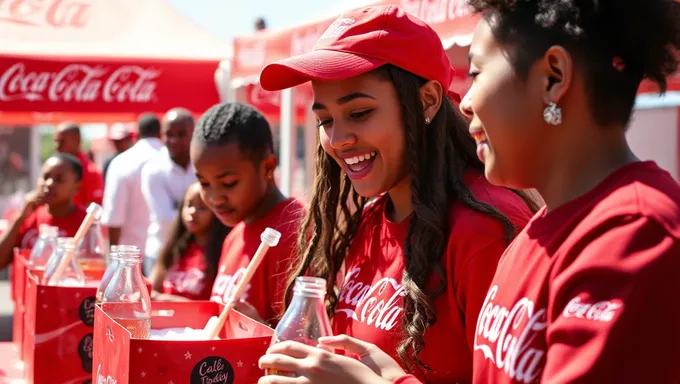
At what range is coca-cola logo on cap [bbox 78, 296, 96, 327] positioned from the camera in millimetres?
2518

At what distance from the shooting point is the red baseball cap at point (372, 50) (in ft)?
6.02

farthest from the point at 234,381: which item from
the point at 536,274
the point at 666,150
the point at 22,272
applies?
the point at 666,150

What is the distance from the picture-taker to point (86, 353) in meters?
2.52

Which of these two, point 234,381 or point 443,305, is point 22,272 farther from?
point 443,305

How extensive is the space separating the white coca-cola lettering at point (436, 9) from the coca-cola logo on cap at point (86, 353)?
6.63 feet

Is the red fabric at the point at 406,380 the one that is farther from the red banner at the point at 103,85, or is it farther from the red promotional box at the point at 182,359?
the red banner at the point at 103,85

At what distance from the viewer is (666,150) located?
11.8 m

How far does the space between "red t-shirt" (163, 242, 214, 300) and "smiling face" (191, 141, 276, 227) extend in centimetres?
49

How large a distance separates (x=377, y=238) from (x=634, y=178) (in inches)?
35.2

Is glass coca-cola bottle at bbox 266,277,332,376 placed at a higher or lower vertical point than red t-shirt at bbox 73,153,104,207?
higher

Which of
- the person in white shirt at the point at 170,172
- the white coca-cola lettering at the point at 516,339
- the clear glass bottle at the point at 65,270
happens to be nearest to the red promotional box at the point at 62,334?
the clear glass bottle at the point at 65,270

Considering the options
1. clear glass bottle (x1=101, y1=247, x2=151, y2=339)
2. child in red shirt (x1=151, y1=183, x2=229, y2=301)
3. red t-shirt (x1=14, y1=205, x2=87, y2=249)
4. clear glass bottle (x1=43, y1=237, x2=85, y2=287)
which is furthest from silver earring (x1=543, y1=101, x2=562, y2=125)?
red t-shirt (x1=14, y1=205, x2=87, y2=249)

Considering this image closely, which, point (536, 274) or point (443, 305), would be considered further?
point (443, 305)

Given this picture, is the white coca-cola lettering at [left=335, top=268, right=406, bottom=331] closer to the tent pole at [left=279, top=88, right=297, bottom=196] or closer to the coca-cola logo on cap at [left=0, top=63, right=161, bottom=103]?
the tent pole at [left=279, top=88, right=297, bottom=196]
